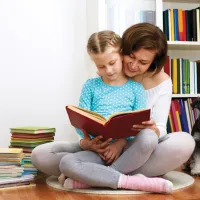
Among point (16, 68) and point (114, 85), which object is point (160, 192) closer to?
point (114, 85)

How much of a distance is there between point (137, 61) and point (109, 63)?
160 millimetres

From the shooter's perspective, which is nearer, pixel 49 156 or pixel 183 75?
pixel 49 156

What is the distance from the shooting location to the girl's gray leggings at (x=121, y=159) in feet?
5.85

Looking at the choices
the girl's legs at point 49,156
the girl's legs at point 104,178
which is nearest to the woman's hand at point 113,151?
the girl's legs at point 104,178

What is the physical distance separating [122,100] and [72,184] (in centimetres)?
47

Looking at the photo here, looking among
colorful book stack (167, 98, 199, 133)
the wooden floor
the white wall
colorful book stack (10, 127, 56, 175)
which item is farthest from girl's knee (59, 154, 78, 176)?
colorful book stack (167, 98, 199, 133)

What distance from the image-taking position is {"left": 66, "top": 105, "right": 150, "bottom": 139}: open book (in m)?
1.68

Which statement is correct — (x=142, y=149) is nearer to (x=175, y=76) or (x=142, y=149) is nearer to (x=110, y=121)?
(x=110, y=121)

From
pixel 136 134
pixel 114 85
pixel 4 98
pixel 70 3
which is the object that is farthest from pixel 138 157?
pixel 70 3

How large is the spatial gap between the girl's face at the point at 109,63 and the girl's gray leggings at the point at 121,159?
1.08 feet

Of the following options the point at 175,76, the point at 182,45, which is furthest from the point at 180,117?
the point at 182,45

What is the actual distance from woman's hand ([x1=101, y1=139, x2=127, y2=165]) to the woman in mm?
29

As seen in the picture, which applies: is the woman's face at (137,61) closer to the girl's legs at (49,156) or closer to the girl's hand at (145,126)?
the girl's hand at (145,126)

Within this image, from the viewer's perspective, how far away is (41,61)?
282 centimetres
